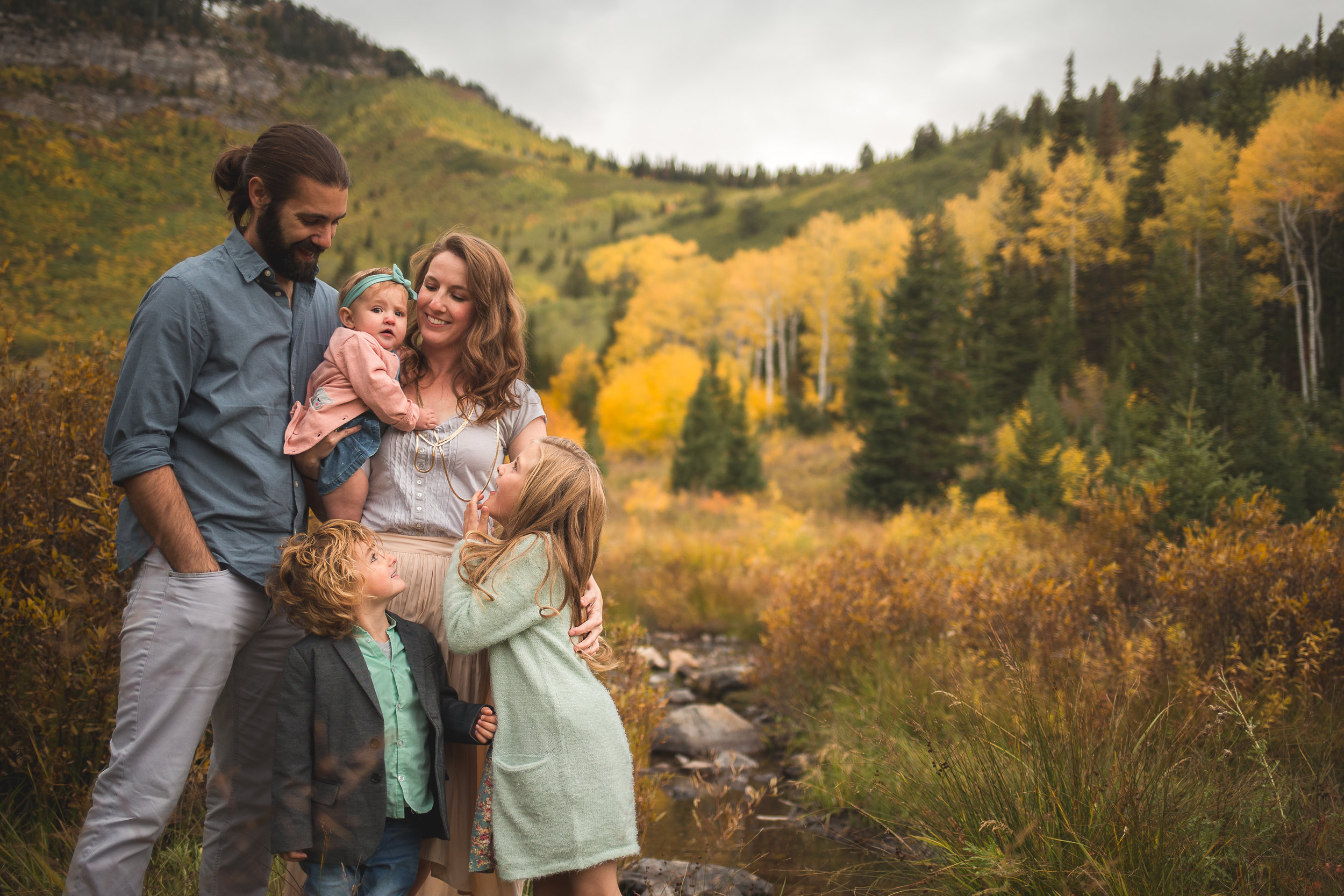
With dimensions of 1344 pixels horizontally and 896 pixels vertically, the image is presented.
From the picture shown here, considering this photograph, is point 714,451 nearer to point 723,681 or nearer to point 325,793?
point 723,681

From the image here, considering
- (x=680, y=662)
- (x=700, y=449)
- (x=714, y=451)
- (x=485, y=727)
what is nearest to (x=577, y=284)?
(x=700, y=449)

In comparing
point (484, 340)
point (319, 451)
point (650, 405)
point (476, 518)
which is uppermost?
point (484, 340)

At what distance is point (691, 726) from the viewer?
587cm

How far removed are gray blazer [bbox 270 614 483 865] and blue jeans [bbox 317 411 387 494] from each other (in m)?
0.48

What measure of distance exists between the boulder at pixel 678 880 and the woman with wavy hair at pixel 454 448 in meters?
0.96

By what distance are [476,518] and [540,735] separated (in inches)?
25.4

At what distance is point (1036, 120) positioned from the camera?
42312 mm

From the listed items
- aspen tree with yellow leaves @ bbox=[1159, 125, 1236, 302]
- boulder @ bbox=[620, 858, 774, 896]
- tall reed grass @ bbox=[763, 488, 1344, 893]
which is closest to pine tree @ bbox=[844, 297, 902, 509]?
aspen tree with yellow leaves @ bbox=[1159, 125, 1236, 302]

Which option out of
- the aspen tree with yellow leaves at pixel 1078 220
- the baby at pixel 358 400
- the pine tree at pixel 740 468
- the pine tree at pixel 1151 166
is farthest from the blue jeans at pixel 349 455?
the aspen tree with yellow leaves at pixel 1078 220

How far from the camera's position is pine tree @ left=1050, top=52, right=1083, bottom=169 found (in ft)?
108

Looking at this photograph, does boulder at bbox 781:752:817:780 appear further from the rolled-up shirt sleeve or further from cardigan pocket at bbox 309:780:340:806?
the rolled-up shirt sleeve

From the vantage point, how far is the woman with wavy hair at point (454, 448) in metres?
2.22

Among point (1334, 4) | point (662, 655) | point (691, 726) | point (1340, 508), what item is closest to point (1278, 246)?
point (1334, 4)

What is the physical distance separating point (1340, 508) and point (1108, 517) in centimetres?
244
